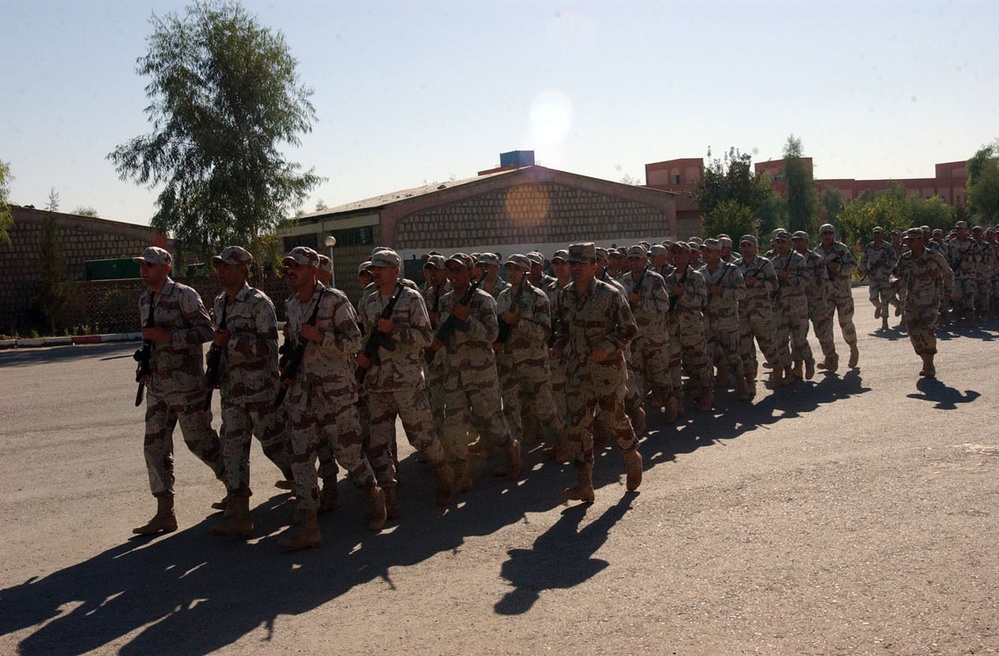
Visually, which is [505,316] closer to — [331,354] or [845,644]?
[331,354]

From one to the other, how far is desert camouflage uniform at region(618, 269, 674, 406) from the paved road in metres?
0.89

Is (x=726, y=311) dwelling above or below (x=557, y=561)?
above

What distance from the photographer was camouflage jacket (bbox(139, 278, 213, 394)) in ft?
23.2

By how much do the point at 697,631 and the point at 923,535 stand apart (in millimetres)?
2083

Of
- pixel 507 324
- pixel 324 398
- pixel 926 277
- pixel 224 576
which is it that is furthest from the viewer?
pixel 926 277

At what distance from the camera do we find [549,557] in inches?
238

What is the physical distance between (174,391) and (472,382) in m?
2.40

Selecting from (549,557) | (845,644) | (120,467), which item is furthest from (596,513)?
(120,467)

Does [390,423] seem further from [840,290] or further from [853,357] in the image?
[840,290]

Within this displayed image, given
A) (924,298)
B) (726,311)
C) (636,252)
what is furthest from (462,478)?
(924,298)

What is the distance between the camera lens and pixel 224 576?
6062 mm

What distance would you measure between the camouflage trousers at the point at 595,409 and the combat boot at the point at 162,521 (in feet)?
10.0

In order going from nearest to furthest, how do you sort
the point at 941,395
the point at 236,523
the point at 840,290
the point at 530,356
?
the point at 236,523, the point at 530,356, the point at 941,395, the point at 840,290

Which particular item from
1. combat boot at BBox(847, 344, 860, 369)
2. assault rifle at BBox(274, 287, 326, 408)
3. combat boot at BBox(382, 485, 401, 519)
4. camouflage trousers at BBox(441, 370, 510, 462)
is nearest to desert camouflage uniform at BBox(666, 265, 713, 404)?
combat boot at BBox(847, 344, 860, 369)
